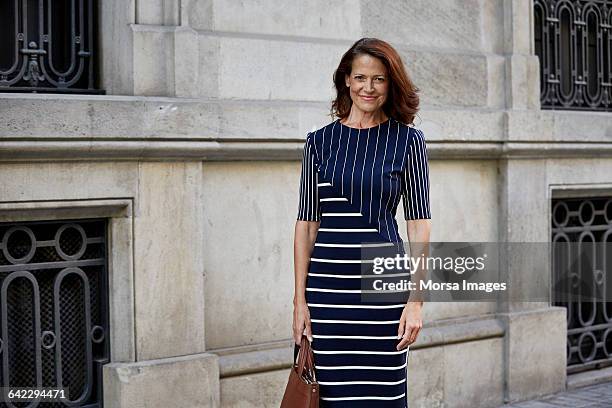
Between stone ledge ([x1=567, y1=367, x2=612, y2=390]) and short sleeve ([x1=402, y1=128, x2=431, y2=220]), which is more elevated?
short sleeve ([x1=402, y1=128, x2=431, y2=220])

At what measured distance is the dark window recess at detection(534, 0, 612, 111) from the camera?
8.91 meters

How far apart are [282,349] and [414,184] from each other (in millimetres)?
2298

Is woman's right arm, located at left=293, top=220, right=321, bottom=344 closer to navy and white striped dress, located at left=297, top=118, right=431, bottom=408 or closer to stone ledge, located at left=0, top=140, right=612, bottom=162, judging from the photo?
navy and white striped dress, located at left=297, top=118, right=431, bottom=408

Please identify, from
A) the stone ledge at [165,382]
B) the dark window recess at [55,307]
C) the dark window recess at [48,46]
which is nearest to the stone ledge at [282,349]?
the stone ledge at [165,382]

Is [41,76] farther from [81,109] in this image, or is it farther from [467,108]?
[467,108]

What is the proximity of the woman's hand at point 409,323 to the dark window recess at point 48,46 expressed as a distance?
8.28 feet

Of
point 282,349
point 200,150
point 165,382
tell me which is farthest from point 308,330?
point 282,349

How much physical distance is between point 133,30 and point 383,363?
2.50 m

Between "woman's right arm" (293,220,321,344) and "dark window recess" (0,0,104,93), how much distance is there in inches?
78.9

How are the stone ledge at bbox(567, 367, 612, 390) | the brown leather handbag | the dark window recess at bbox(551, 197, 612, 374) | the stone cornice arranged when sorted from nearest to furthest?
the brown leather handbag < the stone cornice < the stone ledge at bbox(567, 367, 612, 390) < the dark window recess at bbox(551, 197, 612, 374)

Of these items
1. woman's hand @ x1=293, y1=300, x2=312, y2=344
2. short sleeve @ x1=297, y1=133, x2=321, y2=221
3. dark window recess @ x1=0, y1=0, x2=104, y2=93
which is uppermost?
dark window recess @ x1=0, y1=0, x2=104, y2=93

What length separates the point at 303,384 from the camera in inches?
184

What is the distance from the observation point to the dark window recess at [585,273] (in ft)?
29.0

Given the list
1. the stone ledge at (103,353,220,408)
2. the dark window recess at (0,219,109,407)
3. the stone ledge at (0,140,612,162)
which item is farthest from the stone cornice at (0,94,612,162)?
the stone ledge at (103,353,220,408)
